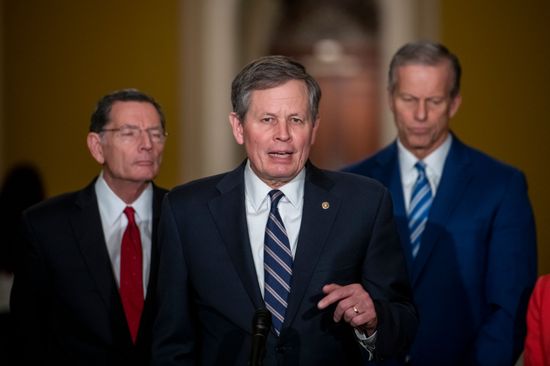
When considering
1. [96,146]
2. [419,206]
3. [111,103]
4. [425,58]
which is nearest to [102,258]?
[96,146]

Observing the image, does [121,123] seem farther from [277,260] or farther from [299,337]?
[299,337]

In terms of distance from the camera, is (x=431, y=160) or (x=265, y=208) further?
(x=431, y=160)

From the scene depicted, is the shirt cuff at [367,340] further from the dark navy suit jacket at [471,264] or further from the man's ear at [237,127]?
the dark navy suit jacket at [471,264]

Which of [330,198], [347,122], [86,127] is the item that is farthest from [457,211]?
[347,122]

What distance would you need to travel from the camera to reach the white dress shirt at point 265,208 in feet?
7.83

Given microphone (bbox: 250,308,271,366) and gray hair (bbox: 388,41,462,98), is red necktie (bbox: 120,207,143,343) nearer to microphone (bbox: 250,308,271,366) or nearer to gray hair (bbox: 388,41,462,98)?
microphone (bbox: 250,308,271,366)

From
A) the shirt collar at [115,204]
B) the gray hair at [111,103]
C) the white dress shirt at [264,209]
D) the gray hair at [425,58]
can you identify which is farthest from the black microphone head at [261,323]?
the gray hair at [425,58]

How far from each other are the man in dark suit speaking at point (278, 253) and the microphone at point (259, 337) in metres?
0.40

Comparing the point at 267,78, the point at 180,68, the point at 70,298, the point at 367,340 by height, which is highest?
the point at 267,78

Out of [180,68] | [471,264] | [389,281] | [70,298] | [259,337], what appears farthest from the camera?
[180,68]

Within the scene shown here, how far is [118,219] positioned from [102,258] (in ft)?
0.59

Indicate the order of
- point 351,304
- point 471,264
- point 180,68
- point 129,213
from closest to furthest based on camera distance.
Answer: point 351,304
point 129,213
point 471,264
point 180,68

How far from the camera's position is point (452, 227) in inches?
121

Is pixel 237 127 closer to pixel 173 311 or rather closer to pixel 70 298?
pixel 173 311
